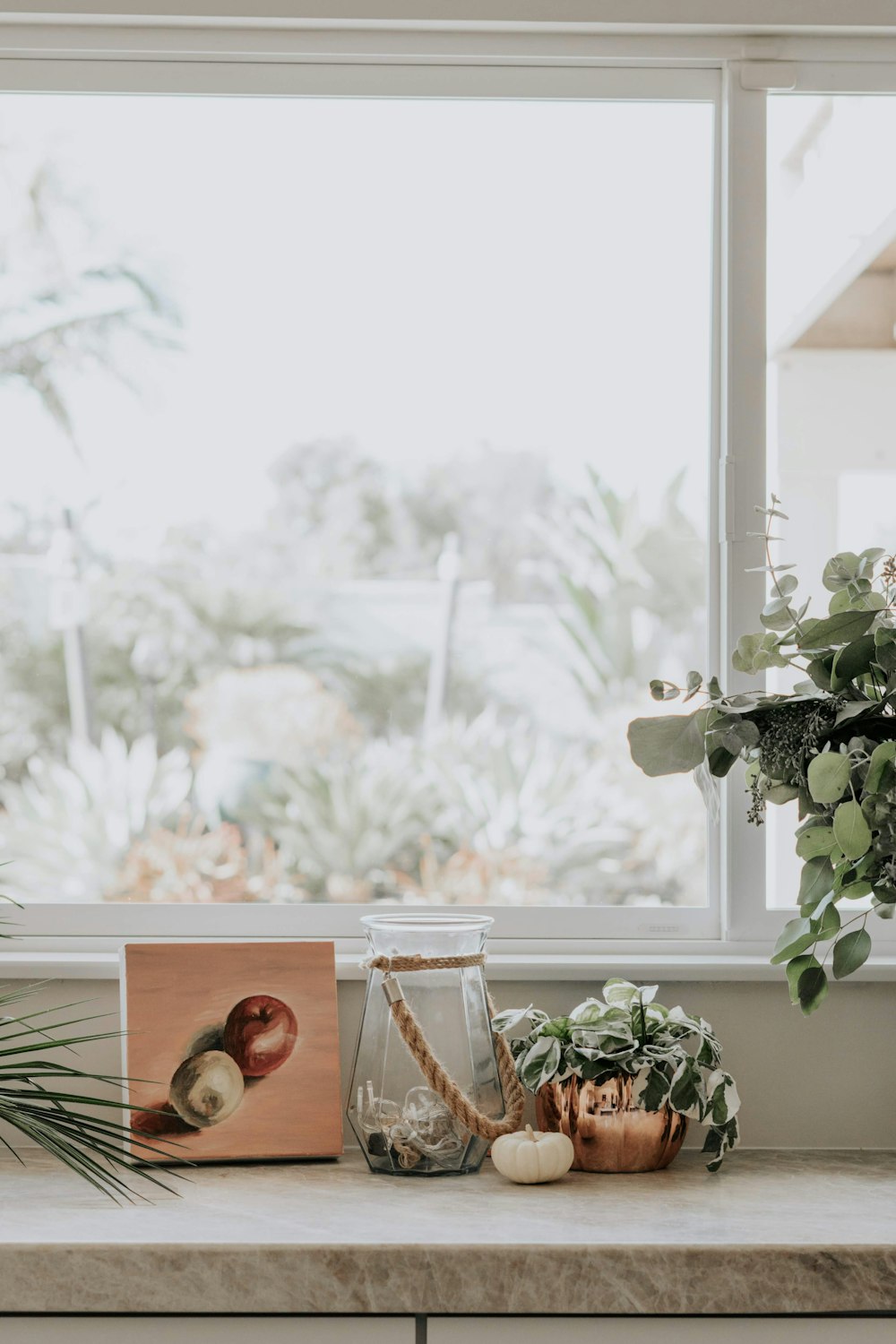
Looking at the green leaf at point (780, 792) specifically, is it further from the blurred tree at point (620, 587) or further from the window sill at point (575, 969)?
the blurred tree at point (620, 587)

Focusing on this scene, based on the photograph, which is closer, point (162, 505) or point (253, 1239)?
point (253, 1239)

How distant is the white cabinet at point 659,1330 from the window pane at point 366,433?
1.27 metres

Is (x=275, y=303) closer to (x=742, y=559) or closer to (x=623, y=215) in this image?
(x=623, y=215)

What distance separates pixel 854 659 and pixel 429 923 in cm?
56

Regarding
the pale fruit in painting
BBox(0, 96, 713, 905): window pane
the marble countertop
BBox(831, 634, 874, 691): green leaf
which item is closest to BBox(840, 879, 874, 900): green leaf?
BBox(831, 634, 874, 691): green leaf

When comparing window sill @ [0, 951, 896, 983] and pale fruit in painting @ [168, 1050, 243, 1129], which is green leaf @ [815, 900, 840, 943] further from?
pale fruit in painting @ [168, 1050, 243, 1129]

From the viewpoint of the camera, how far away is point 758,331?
157 cm

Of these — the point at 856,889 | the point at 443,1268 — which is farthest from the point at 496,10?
the point at 443,1268

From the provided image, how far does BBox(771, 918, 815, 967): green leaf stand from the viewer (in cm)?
124

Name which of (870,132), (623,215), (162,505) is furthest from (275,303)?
(870,132)

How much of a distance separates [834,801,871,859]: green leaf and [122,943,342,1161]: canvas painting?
601mm

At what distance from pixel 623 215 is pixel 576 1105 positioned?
1963mm

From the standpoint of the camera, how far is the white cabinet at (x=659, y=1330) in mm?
1046

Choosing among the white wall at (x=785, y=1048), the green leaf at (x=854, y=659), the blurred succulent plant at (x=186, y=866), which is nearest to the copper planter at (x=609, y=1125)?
the white wall at (x=785, y=1048)
